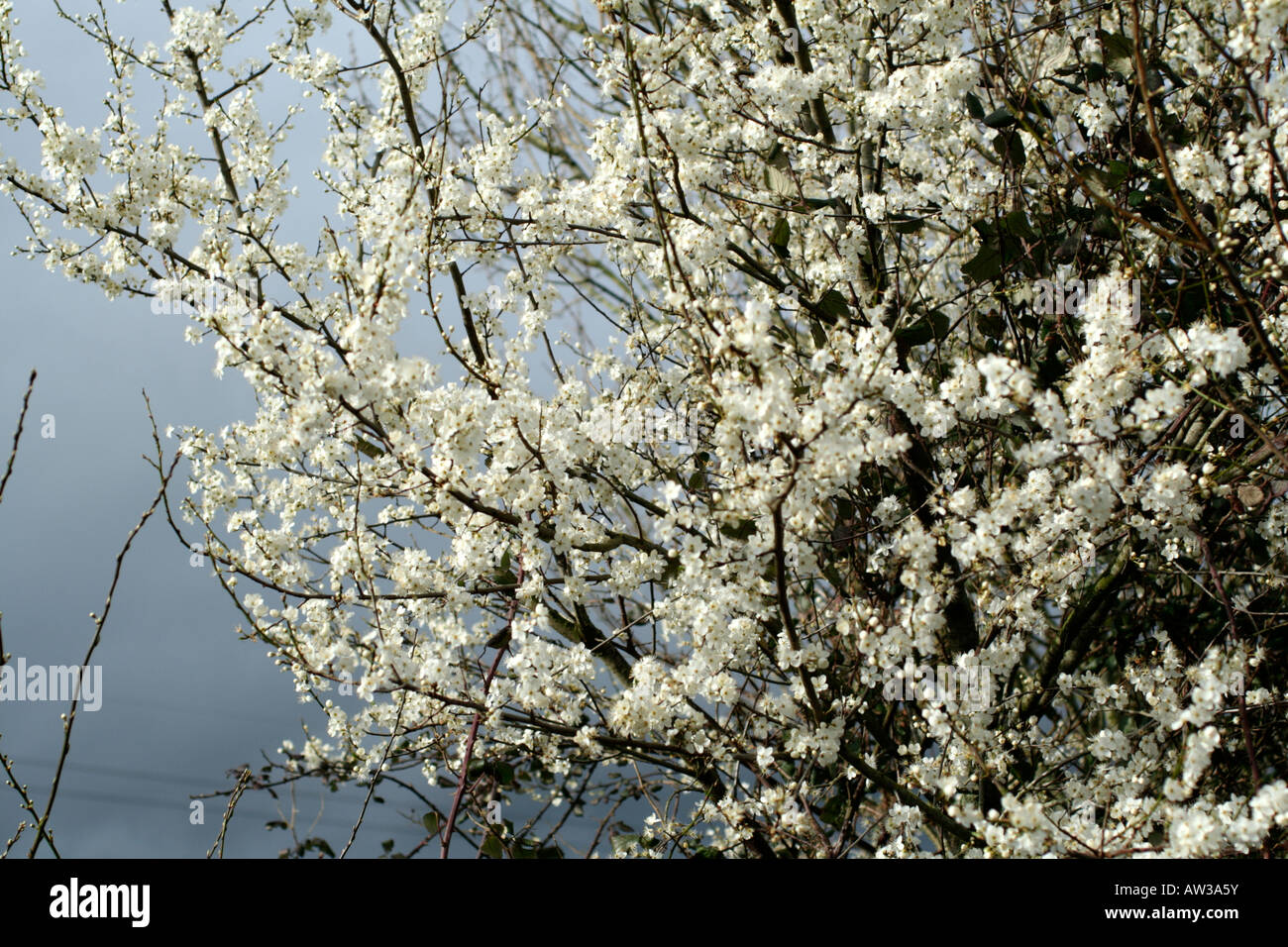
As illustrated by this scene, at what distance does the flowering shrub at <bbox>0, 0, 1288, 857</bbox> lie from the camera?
2365 millimetres

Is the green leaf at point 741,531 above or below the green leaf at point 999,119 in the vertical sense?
below

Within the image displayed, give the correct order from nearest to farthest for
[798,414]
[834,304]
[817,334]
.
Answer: [798,414]
[834,304]
[817,334]

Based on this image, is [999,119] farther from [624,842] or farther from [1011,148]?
[624,842]

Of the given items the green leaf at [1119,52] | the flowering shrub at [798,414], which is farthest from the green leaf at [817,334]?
the green leaf at [1119,52]

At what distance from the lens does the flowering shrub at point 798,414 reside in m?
2.37

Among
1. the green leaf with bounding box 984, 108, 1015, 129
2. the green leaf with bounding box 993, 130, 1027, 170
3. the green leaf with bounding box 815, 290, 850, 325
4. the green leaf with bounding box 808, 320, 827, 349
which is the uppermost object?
the green leaf with bounding box 993, 130, 1027, 170

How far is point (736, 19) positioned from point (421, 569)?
2.61 metres

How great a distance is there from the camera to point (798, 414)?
2.20m

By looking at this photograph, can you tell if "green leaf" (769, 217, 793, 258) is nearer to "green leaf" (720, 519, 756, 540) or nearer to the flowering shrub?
the flowering shrub

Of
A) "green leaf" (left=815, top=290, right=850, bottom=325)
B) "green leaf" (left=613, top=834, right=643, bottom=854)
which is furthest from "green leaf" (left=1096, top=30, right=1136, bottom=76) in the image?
"green leaf" (left=613, top=834, right=643, bottom=854)

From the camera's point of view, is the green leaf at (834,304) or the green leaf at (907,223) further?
the green leaf at (907,223)

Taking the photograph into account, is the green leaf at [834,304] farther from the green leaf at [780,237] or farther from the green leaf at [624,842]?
the green leaf at [624,842]

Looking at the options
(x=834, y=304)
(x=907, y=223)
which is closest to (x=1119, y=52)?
(x=907, y=223)

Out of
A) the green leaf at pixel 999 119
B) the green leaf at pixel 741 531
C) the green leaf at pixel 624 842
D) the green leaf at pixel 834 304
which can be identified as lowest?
the green leaf at pixel 624 842
